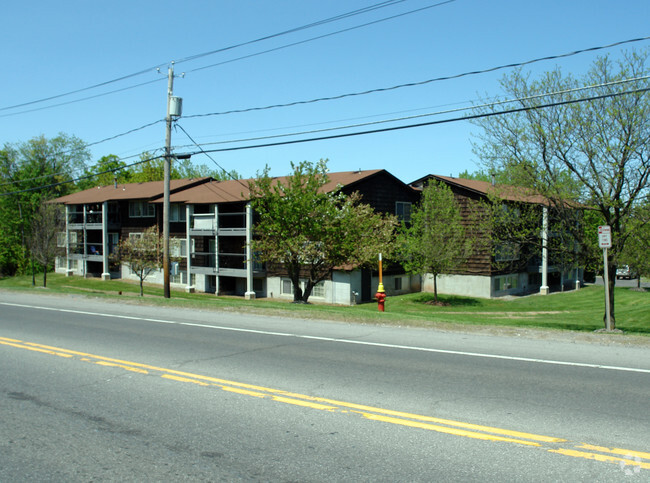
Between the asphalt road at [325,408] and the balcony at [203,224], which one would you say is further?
the balcony at [203,224]

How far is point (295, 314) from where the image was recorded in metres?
15.7

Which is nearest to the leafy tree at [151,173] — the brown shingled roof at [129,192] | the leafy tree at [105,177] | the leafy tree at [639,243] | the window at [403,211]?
the leafy tree at [105,177]

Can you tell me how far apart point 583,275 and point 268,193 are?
1420 inches

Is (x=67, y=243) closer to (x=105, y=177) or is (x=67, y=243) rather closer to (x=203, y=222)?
(x=203, y=222)

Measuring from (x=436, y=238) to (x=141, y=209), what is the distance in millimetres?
25834

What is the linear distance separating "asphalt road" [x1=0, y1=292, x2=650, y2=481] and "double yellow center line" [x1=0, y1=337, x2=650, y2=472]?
23 mm

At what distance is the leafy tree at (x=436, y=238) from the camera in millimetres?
35250

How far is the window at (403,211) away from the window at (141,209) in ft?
67.2

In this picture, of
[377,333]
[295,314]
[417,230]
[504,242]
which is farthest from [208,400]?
[417,230]

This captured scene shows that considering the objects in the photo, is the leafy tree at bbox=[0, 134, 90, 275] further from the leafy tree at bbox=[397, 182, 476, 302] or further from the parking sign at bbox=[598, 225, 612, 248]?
the parking sign at bbox=[598, 225, 612, 248]

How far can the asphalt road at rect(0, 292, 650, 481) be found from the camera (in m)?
5.16

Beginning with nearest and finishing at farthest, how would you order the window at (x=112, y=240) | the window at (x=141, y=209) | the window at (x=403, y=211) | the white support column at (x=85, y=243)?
the window at (x=403, y=211) → the window at (x=141, y=209) → the window at (x=112, y=240) → the white support column at (x=85, y=243)

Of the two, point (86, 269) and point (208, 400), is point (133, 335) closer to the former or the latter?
point (208, 400)

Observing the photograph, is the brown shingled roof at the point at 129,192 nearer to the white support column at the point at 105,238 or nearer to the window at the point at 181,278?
the white support column at the point at 105,238
